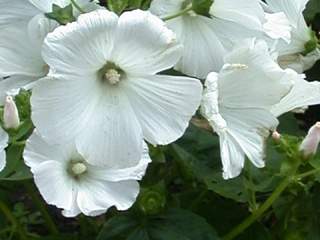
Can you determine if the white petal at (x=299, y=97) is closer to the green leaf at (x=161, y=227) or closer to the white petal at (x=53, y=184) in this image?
the green leaf at (x=161, y=227)

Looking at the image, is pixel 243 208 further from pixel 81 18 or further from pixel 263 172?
pixel 81 18

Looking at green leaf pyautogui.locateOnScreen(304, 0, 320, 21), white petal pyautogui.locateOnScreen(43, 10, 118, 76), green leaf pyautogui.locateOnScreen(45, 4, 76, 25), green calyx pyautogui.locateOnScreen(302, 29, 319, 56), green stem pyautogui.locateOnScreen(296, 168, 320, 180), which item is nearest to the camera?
white petal pyautogui.locateOnScreen(43, 10, 118, 76)

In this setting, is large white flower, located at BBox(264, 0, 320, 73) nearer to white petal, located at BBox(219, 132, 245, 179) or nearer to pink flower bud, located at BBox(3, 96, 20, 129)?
white petal, located at BBox(219, 132, 245, 179)

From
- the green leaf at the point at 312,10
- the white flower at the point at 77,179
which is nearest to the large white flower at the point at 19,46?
the white flower at the point at 77,179

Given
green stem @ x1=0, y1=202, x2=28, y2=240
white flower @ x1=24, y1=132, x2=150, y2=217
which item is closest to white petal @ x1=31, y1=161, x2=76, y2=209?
white flower @ x1=24, y1=132, x2=150, y2=217

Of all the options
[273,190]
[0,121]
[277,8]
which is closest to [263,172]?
[273,190]
